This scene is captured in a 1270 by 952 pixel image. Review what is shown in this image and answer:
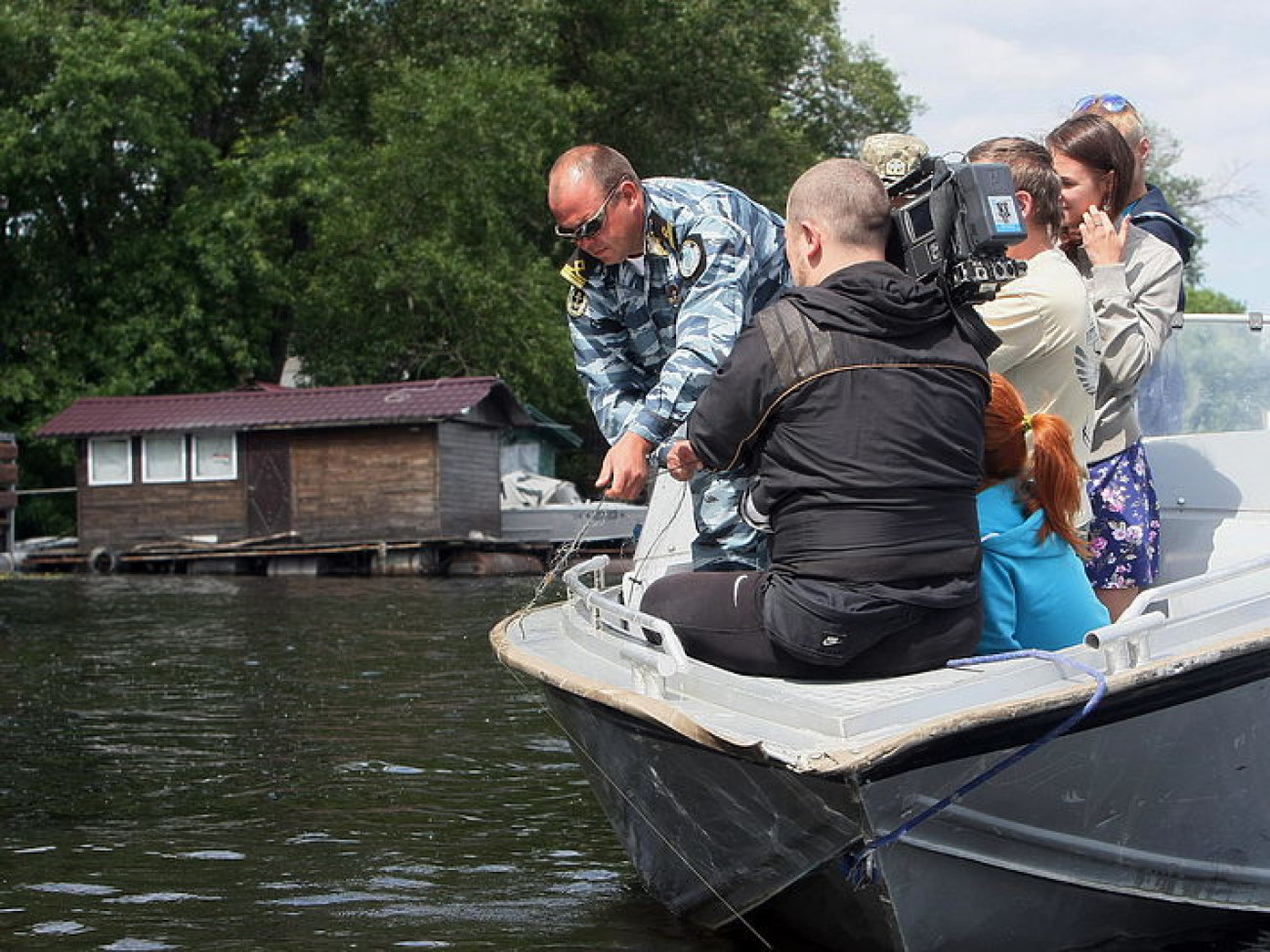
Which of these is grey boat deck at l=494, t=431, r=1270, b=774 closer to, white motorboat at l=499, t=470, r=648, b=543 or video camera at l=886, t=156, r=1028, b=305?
video camera at l=886, t=156, r=1028, b=305

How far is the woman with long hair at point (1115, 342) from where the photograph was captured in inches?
186

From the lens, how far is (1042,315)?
425cm

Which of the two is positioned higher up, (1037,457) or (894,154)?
(894,154)

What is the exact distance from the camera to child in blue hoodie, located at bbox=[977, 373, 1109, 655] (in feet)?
13.0

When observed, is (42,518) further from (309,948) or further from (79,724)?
(309,948)

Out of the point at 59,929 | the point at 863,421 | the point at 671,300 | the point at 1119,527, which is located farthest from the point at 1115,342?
the point at 59,929

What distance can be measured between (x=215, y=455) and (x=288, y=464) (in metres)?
1.49

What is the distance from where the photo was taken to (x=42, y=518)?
3562 centimetres

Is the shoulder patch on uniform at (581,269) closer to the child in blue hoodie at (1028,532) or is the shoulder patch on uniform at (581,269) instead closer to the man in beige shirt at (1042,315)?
the man in beige shirt at (1042,315)

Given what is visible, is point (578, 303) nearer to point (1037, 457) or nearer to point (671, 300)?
point (671, 300)

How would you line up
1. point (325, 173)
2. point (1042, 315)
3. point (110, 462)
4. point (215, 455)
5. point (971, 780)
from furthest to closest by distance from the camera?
1. point (325, 173)
2. point (110, 462)
3. point (215, 455)
4. point (1042, 315)
5. point (971, 780)

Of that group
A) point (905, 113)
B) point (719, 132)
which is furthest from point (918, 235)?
point (905, 113)

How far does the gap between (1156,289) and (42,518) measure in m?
33.7

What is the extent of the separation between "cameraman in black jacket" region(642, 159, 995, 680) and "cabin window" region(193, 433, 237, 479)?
96.4ft
